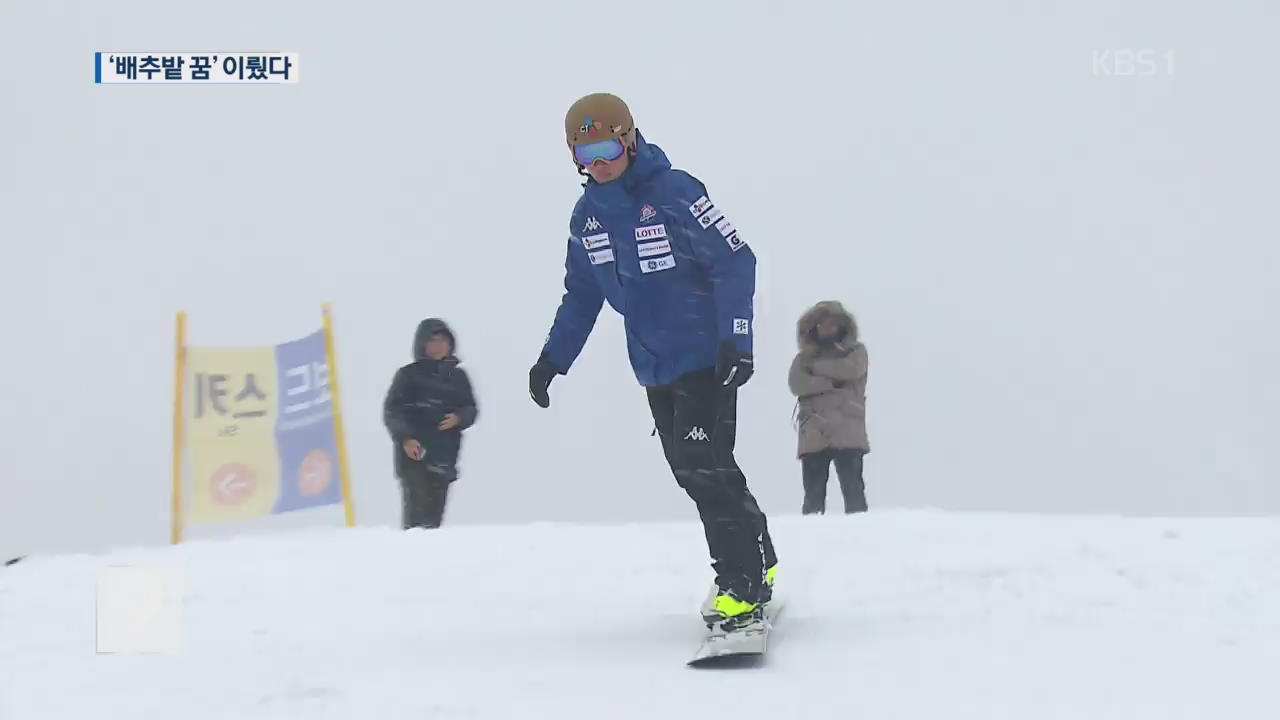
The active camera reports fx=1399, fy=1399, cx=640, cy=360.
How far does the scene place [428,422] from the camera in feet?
23.9

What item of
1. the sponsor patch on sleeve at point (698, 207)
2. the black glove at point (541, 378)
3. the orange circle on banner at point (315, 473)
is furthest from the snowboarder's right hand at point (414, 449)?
the sponsor patch on sleeve at point (698, 207)

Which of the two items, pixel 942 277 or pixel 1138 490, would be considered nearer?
pixel 1138 490

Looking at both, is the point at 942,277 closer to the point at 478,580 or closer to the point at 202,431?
the point at 202,431

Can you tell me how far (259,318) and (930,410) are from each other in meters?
21.3

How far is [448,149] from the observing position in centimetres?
5006

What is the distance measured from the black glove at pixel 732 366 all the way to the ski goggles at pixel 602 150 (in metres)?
0.62

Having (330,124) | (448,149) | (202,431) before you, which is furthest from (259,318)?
(202,431)

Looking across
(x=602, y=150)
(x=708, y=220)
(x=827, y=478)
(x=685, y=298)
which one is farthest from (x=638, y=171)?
(x=827, y=478)

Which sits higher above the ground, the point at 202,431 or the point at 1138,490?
the point at 202,431

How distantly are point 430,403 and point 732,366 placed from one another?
12.0ft

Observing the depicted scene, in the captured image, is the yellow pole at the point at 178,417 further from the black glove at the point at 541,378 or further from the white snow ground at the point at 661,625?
the black glove at the point at 541,378

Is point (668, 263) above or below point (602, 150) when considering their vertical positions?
below

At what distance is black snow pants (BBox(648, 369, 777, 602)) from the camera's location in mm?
4082

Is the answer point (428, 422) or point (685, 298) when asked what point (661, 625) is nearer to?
point (685, 298)
